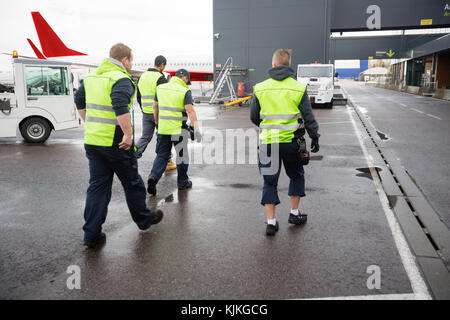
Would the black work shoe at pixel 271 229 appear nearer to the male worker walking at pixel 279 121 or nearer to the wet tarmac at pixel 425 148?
the male worker walking at pixel 279 121

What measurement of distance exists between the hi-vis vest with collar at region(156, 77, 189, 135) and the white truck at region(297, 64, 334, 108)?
16792mm

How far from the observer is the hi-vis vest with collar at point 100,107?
4.06 m

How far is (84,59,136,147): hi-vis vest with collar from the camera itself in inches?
160

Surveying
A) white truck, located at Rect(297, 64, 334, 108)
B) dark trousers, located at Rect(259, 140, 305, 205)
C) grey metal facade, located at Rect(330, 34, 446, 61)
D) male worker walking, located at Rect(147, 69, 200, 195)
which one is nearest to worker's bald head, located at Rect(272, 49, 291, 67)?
dark trousers, located at Rect(259, 140, 305, 205)

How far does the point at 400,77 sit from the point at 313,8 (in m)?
42.8

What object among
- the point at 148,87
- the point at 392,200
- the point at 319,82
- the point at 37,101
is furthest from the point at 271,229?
the point at 319,82

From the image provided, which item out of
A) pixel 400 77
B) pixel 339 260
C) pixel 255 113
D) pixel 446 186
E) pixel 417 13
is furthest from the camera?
pixel 400 77

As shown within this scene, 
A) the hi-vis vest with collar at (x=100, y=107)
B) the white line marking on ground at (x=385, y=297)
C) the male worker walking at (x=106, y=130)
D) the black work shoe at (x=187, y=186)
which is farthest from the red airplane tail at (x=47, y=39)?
the white line marking on ground at (x=385, y=297)

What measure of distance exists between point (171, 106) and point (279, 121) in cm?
241

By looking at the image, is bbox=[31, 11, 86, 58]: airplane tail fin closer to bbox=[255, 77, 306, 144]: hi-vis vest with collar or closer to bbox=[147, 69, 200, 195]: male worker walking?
bbox=[147, 69, 200, 195]: male worker walking
